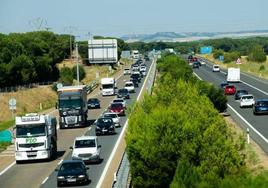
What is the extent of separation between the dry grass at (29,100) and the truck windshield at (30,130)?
47412 millimetres

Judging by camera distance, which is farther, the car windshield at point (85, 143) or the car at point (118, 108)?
the car at point (118, 108)

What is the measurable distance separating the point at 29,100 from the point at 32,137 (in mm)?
59417

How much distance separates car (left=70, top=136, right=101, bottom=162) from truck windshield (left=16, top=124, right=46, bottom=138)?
2.13m

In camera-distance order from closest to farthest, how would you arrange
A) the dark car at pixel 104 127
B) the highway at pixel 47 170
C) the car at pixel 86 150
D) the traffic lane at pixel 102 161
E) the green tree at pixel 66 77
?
the traffic lane at pixel 102 161 < the highway at pixel 47 170 < the car at pixel 86 150 < the dark car at pixel 104 127 < the green tree at pixel 66 77

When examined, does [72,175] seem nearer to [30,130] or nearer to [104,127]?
[30,130]

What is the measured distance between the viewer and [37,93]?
101750 mm

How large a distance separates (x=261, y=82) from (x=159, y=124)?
266ft

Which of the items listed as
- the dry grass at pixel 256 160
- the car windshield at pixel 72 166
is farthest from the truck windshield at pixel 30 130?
the dry grass at pixel 256 160

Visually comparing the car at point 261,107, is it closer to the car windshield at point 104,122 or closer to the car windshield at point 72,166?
the car windshield at point 104,122

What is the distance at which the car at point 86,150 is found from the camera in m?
36.0

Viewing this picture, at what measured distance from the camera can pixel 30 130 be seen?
3741cm

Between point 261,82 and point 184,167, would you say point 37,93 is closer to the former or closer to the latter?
point 261,82

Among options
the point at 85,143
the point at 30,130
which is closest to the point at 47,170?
the point at 85,143

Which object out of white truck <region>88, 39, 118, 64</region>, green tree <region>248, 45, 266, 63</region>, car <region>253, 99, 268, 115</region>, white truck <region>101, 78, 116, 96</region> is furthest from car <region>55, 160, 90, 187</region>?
green tree <region>248, 45, 266, 63</region>
